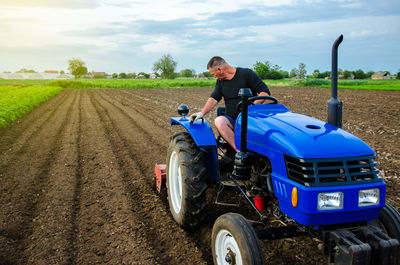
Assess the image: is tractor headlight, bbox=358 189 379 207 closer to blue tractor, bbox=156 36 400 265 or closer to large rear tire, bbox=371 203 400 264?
blue tractor, bbox=156 36 400 265

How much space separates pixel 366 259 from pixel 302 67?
96924mm

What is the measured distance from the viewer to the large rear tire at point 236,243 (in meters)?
2.17

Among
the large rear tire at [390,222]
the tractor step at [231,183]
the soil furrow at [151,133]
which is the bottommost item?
the soil furrow at [151,133]

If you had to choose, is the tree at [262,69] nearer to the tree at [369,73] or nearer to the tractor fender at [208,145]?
the tree at [369,73]

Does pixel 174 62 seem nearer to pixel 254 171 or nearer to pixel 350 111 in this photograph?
pixel 350 111

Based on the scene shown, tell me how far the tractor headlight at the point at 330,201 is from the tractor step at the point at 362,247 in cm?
18

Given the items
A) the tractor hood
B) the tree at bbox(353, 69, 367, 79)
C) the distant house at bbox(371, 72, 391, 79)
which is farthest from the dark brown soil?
the distant house at bbox(371, 72, 391, 79)

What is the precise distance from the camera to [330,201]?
217cm

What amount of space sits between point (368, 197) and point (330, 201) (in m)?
0.29

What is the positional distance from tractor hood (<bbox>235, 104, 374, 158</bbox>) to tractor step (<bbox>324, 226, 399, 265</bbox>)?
0.52 metres

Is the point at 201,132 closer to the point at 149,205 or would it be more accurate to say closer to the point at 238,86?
the point at 238,86

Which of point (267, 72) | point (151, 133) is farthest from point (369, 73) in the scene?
point (151, 133)

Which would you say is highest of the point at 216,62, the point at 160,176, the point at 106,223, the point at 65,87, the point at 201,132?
the point at 216,62

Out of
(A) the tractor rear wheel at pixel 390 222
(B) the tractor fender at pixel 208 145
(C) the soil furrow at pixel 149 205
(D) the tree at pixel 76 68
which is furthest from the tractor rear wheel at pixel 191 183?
(D) the tree at pixel 76 68
